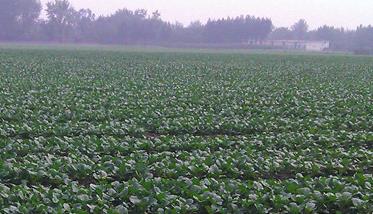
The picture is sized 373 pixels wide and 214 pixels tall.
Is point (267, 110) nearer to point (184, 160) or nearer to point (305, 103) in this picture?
point (305, 103)

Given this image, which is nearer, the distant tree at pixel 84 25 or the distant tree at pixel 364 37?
the distant tree at pixel 84 25

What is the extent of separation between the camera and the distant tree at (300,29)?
16925cm

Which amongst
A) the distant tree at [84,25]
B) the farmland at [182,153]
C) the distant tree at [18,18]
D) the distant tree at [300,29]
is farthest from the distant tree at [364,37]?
the farmland at [182,153]

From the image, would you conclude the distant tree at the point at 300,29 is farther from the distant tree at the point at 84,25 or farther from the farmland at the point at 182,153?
the farmland at the point at 182,153

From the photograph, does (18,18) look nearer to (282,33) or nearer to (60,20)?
(60,20)

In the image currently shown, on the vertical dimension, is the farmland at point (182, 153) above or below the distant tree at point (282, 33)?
above

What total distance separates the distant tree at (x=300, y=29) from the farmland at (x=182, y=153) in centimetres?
15468

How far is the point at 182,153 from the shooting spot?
895 centimetres

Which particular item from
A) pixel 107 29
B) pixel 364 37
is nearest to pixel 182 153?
pixel 107 29

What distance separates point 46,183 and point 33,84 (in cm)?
1382

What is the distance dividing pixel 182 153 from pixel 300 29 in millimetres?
176162

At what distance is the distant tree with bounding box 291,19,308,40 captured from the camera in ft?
555

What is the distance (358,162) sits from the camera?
916 cm

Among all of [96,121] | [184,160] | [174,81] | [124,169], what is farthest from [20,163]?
[174,81]
